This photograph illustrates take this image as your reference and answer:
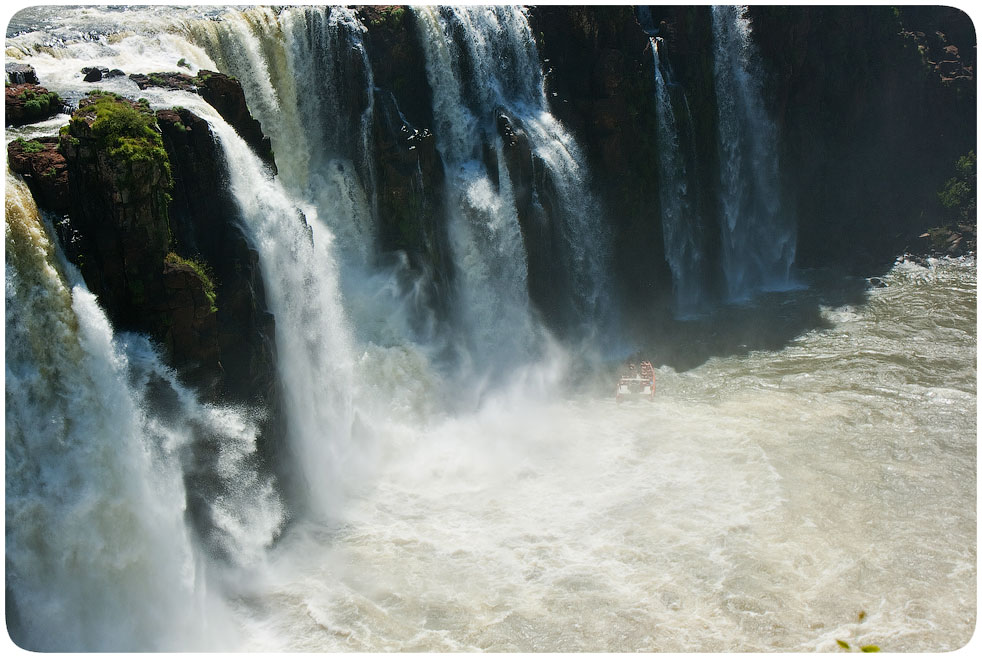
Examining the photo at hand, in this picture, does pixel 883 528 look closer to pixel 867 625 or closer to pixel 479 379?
pixel 867 625

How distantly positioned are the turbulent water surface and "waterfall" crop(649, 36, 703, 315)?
3.50 metres

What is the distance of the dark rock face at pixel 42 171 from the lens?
12.5 meters

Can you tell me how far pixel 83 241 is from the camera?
42.5 ft

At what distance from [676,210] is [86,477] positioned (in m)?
21.1

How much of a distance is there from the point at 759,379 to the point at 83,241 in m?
17.4

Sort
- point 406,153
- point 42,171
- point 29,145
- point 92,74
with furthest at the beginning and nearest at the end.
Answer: point 406,153, point 92,74, point 29,145, point 42,171

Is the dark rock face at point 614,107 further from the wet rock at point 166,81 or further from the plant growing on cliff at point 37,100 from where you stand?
the plant growing on cliff at point 37,100

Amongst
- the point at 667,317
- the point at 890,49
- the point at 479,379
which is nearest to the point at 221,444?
the point at 479,379

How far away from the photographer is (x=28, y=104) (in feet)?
46.0

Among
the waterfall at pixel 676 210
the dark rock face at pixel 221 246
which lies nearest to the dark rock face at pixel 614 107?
the waterfall at pixel 676 210

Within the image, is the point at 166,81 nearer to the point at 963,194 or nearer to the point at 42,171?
the point at 42,171

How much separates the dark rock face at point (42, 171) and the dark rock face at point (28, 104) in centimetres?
128

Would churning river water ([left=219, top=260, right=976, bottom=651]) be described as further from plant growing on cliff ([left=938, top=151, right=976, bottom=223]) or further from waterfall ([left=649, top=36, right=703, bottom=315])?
plant growing on cliff ([left=938, top=151, right=976, bottom=223])

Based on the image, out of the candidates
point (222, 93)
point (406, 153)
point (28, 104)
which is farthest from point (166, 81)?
point (406, 153)
